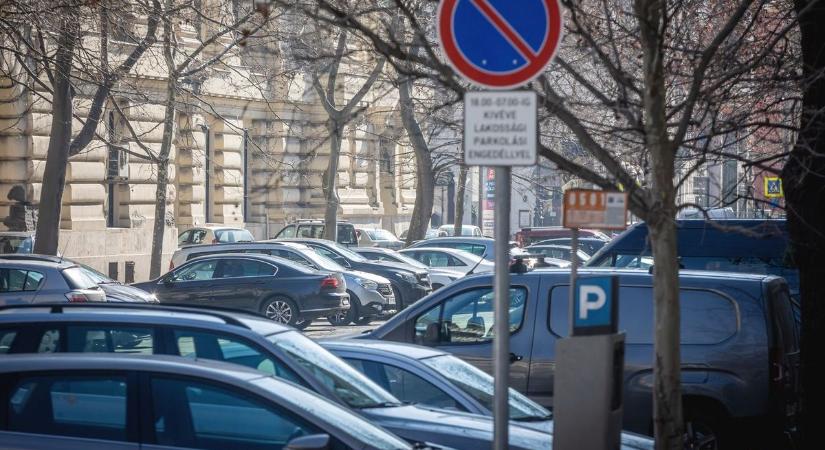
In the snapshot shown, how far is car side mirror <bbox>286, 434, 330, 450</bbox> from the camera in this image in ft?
16.6

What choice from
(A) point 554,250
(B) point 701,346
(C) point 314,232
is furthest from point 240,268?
(B) point 701,346

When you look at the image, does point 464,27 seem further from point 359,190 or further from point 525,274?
point 359,190

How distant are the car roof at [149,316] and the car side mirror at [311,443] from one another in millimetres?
1909

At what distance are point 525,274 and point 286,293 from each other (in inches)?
509

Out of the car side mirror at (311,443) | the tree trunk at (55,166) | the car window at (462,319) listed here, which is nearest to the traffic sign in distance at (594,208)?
the car side mirror at (311,443)

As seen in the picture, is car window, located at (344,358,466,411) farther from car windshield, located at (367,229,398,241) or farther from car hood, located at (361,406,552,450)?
car windshield, located at (367,229,398,241)

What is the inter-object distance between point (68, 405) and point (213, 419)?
0.74 metres

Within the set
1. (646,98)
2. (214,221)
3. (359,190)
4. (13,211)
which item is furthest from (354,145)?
(646,98)

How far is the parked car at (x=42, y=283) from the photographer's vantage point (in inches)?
679

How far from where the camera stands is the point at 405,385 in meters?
7.89

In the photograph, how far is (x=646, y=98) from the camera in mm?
6523

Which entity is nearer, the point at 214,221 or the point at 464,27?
the point at 464,27

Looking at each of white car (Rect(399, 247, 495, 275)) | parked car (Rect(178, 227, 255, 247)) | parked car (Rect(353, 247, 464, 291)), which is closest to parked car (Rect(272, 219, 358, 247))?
parked car (Rect(178, 227, 255, 247))

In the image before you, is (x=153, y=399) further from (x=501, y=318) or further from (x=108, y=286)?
(x=108, y=286)
